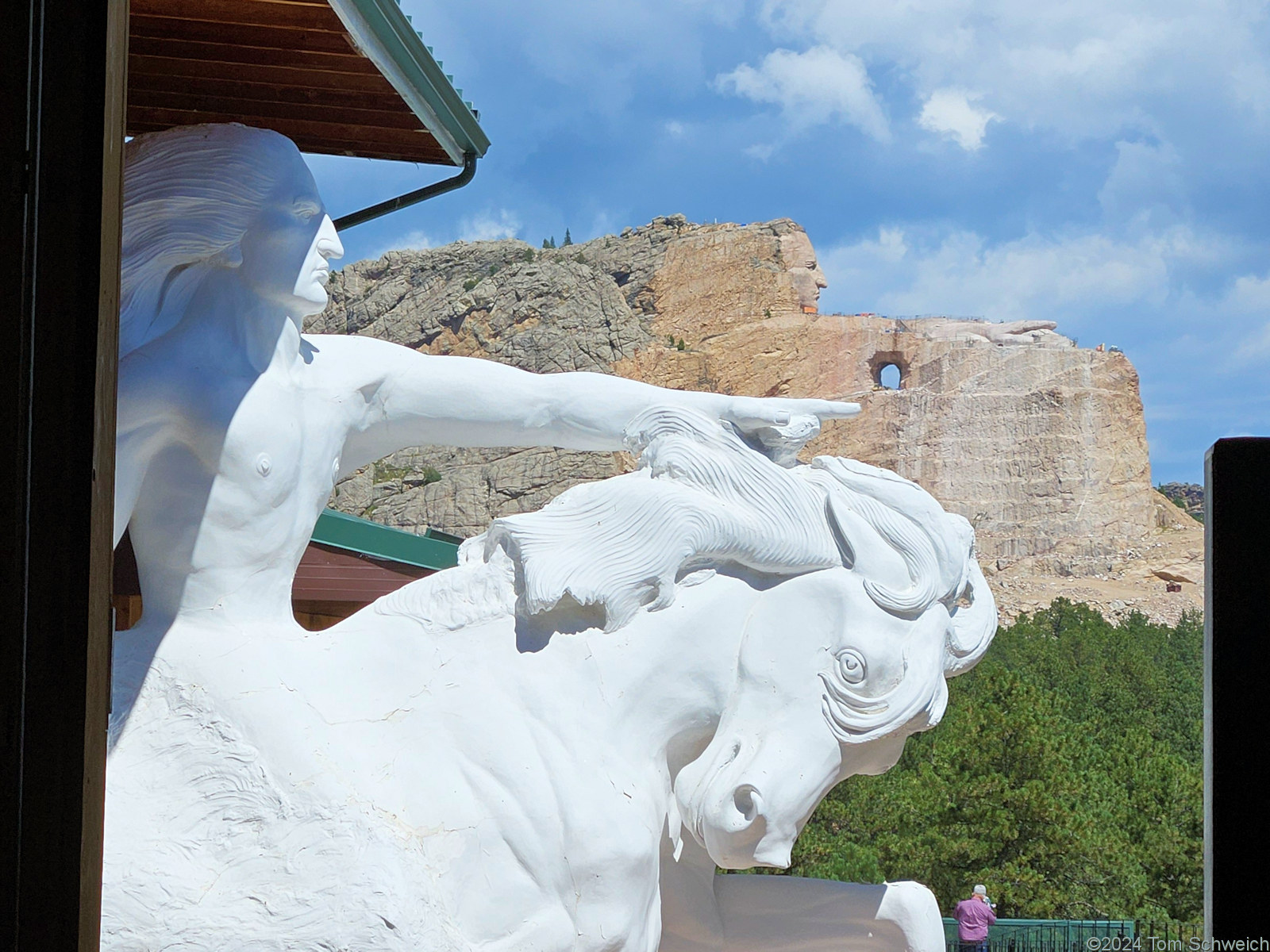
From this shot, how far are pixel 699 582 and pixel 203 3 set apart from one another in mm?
1228

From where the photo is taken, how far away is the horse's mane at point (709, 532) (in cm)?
214

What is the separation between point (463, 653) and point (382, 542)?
15.4 ft

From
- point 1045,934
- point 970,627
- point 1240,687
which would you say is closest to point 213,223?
point 970,627

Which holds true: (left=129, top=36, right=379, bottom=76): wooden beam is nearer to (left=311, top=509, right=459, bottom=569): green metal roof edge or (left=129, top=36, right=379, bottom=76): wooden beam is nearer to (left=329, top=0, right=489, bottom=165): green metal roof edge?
(left=329, top=0, right=489, bottom=165): green metal roof edge

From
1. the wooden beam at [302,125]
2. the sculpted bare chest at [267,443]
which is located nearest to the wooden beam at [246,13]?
the wooden beam at [302,125]

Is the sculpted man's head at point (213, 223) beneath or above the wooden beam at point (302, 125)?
beneath

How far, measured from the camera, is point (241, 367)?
7.27 feet

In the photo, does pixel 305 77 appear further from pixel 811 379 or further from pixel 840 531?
pixel 811 379

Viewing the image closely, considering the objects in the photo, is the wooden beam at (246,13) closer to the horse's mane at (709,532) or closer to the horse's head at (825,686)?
the horse's mane at (709,532)

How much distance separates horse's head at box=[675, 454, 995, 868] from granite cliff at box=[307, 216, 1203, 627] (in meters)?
40.7

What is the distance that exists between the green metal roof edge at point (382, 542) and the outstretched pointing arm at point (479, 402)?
4014mm

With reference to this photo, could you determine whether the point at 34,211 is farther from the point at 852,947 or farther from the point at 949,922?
the point at 949,922

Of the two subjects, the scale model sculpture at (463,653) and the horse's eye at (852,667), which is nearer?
the scale model sculpture at (463,653)

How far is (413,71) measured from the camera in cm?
238
